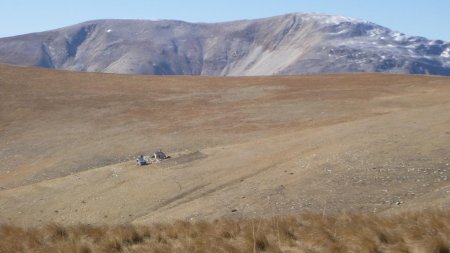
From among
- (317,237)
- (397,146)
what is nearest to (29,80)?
(397,146)

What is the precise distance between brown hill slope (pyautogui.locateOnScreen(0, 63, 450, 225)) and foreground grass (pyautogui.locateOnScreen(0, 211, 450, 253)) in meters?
4.53

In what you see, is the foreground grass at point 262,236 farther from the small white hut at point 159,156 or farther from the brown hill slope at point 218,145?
the small white hut at point 159,156

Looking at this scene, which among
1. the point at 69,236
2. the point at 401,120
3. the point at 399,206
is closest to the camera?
the point at 69,236

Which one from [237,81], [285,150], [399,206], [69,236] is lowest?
[237,81]

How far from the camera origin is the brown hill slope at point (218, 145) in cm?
1716

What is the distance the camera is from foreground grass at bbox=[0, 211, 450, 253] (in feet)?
29.2

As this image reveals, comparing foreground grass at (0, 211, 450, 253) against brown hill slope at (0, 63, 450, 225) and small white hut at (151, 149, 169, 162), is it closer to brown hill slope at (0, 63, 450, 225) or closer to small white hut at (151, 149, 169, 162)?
brown hill slope at (0, 63, 450, 225)

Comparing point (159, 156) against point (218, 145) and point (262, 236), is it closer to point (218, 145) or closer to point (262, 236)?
point (218, 145)

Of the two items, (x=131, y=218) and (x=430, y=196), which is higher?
(x=430, y=196)

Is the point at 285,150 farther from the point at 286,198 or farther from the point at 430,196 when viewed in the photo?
the point at 430,196

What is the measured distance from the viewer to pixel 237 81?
41.0 meters

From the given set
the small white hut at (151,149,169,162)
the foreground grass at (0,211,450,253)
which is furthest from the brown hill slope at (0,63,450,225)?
the foreground grass at (0,211,450,253)

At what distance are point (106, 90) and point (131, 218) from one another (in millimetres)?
22391

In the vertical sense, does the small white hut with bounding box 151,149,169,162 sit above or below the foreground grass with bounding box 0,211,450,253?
below
